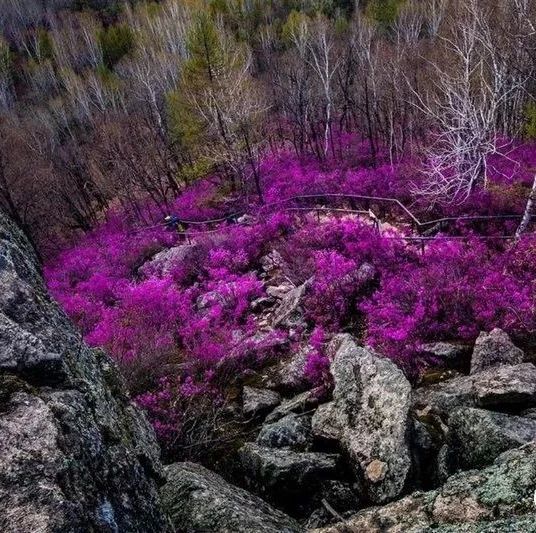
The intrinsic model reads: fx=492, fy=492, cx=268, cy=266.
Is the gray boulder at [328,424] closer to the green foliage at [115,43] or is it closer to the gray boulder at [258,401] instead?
the gray boulder at [258,401]

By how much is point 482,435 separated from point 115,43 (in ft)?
209

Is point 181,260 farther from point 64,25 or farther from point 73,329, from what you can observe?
point 64,25

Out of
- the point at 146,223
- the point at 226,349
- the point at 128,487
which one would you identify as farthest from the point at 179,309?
the point at 146,223

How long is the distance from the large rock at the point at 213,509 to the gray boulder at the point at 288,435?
1714 mm

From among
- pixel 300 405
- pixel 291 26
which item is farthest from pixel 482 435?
pixel 291 26

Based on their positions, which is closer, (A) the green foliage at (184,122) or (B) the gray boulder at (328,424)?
(B) the gray boulder at (328,424)

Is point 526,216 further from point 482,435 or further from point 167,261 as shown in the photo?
point 167,261

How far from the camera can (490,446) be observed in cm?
433

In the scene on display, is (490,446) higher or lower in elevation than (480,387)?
higher

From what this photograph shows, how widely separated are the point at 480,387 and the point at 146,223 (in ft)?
70.6

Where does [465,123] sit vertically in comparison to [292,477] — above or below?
above

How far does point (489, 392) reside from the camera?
580cm

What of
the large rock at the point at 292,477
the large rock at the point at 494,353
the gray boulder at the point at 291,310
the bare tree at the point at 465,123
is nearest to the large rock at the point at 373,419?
the large rock at the point at 292,477

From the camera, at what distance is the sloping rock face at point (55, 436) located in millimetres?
1914
